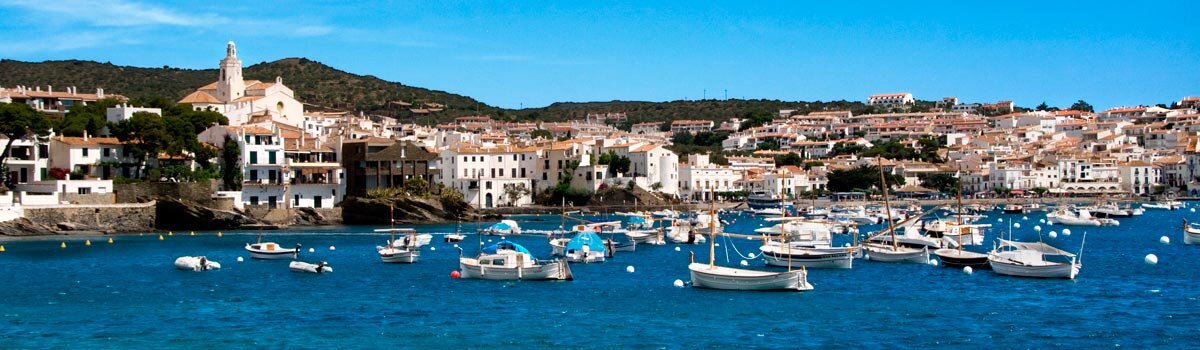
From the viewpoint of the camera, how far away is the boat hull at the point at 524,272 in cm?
4031

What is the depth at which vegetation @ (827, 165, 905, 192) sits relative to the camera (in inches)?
4909

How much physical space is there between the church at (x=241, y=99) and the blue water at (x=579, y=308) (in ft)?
146

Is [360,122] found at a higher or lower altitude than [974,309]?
higher

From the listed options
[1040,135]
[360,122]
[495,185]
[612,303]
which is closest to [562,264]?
[612,303]

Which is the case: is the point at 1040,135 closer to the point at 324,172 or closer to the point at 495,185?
the point at 495,185

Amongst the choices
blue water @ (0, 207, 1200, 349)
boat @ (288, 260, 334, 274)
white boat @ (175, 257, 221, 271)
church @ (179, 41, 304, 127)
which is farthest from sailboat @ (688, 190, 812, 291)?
church @ (179, 41, 304, 127)

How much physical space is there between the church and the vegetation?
173ft

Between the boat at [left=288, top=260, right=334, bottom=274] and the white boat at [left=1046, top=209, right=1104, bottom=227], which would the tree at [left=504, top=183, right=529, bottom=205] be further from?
the boat at [left=288, top=260, right=334, bottom=274]

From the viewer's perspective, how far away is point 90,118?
263 ft

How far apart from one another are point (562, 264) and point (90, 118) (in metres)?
49.5

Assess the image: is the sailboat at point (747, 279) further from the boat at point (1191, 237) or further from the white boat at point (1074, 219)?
the white boat at point (1074, 219)

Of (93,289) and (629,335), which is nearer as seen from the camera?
(629,335)

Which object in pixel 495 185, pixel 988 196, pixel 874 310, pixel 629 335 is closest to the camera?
pixel 629 335

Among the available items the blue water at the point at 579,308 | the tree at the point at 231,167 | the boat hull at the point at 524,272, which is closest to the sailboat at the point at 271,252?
the blue water at the point at 579,308
